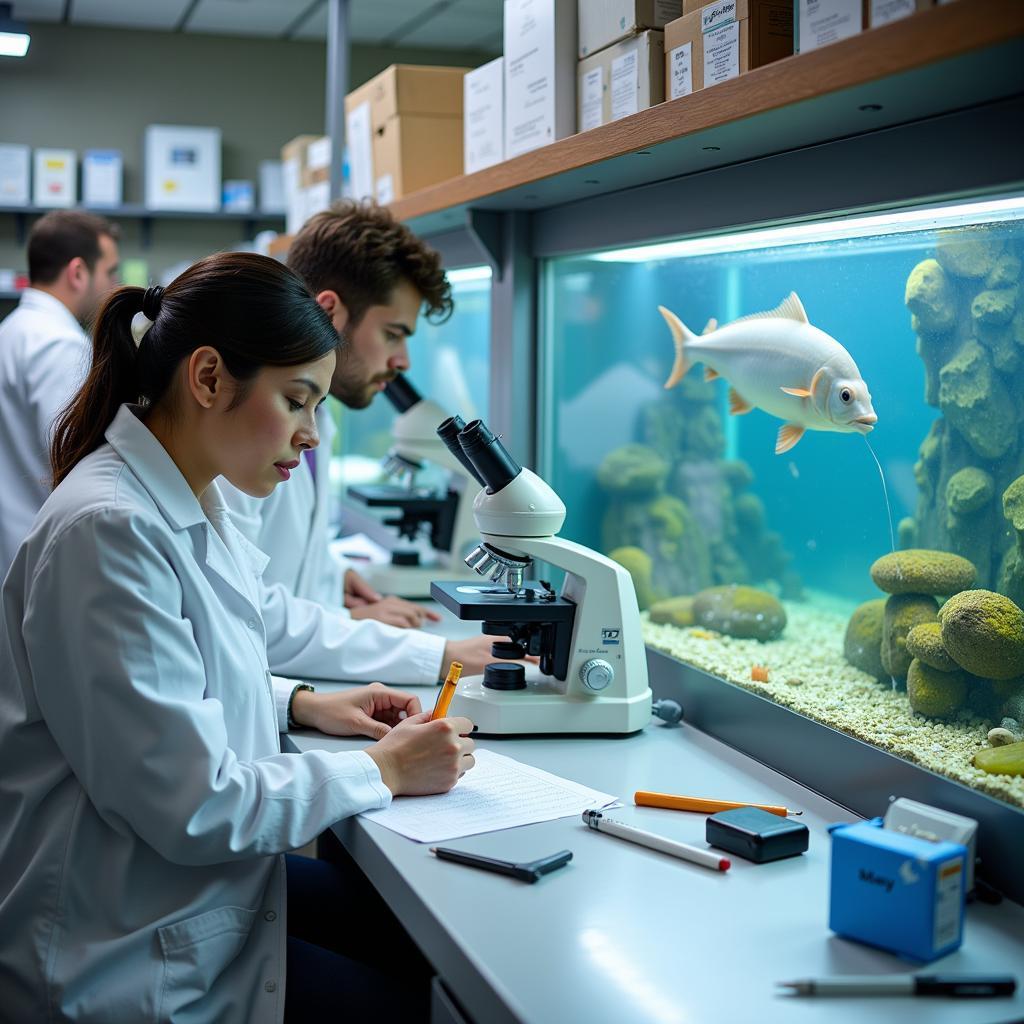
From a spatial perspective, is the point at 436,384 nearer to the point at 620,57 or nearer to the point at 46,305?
the point at 46,305

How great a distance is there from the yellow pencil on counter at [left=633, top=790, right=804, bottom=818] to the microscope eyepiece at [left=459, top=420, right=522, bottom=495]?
0.45 meters


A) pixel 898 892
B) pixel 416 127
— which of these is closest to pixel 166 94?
pixel 416 127

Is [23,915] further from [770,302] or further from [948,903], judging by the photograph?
[770,302]

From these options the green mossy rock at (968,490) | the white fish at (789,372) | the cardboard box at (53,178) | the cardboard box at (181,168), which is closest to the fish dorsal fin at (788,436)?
the white fish at (789,372)

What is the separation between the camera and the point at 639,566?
2.12 m

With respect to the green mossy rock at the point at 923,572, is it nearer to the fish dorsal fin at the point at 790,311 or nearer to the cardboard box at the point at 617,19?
the fish dorsal fin at the point at 790,311

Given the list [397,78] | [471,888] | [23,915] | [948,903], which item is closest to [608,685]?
[471,888]

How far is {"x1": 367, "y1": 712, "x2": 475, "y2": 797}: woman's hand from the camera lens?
126 centimetres

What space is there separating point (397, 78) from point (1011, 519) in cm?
171

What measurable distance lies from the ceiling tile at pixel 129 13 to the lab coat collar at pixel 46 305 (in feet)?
9.27

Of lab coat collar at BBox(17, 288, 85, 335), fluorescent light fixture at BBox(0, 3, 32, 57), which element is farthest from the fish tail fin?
fluorescent light fixture at BBox(0, 3, 32, 57)

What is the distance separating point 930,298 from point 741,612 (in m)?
0.71

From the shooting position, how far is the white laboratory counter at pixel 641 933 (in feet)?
2.81

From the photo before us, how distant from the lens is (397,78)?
243 centimetres
